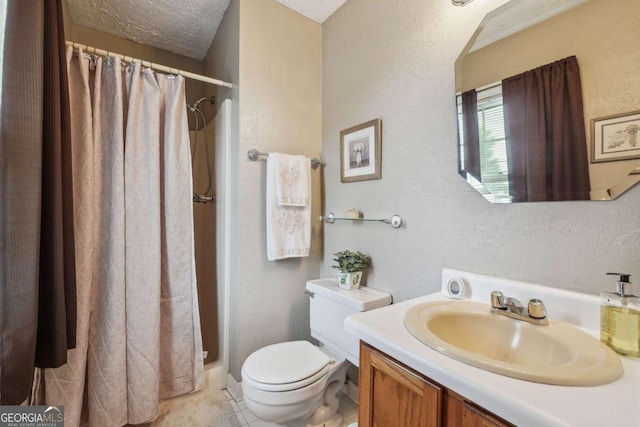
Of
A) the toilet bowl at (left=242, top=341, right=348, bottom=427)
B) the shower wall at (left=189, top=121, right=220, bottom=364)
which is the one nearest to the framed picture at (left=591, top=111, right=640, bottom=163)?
the toilet bowl at (left=242, top=341, right=348, bottom=427)

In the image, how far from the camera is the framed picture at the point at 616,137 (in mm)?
762

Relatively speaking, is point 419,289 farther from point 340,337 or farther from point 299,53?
point 299,53

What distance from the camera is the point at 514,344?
2.70ft

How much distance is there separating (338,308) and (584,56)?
133cm

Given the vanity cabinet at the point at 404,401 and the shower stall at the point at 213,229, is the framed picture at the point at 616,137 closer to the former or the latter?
the vanity cabinet at the point at 404,401

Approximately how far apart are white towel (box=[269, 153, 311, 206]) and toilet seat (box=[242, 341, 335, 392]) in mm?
821

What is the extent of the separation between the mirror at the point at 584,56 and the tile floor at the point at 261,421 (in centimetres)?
136

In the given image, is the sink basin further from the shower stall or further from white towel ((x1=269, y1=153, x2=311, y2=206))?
the shower stall

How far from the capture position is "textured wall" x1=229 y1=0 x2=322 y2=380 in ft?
5.50

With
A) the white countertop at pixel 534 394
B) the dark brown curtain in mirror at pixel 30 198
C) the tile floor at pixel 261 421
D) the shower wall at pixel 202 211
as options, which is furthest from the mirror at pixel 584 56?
the shower wall at pixel 202 211

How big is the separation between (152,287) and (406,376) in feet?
4.48

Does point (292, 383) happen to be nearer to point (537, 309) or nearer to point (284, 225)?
Answer: point (284, 225)

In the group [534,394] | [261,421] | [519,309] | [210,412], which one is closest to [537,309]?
[519,309]

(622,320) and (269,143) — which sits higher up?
(269,143)
